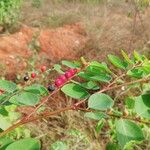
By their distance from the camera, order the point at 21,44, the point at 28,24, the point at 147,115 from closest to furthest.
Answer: the point at 147,115, the point at 21,44, the point at 28,24

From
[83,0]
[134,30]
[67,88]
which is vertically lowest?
[83,0]

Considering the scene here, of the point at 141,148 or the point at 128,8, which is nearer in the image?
the point at 141,148

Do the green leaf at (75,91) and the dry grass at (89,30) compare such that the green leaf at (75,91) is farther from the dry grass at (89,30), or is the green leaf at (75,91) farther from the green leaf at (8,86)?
the dry grass at (89,30)

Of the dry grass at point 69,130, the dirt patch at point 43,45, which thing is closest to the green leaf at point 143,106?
the dry grass at point 69,130

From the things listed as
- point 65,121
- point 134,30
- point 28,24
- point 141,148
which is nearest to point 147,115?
point 141,148

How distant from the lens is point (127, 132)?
3.31 ft

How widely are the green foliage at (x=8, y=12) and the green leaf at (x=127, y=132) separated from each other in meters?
7.44

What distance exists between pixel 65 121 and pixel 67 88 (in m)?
4.07

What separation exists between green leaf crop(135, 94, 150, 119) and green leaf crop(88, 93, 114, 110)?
0.06 meters

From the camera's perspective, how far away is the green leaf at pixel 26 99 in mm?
1089

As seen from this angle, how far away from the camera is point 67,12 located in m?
9.74

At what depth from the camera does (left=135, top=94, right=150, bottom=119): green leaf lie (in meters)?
1.04

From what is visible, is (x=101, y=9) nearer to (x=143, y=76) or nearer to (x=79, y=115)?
(x=79, y=115)

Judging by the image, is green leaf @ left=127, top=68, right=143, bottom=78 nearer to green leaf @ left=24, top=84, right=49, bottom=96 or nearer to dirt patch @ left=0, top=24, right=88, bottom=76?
green leaf @ left=24, top=84, right=49, bottom=96
